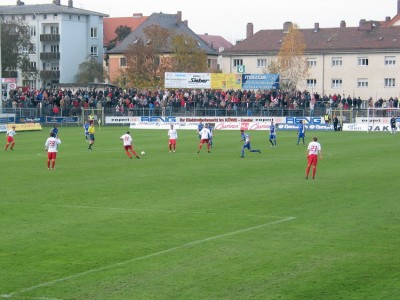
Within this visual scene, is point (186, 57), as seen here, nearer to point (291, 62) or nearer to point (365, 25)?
point (291, 62)

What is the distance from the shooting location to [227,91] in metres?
89.2

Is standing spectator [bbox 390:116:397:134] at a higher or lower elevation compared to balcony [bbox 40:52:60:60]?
lower

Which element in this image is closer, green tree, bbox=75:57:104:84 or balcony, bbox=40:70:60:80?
green tree, bbox=75:57:104:84

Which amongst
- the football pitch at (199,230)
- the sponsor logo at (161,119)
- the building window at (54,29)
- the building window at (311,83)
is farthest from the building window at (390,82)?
the football pitch at (199,230)

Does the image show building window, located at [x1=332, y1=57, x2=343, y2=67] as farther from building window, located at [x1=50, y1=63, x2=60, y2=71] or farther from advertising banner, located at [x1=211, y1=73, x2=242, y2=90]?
building window, located at [x1=50, y1=63, x2=60, y2=71]

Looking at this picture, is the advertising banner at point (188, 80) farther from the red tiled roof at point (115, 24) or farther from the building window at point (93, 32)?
the red tiled roof at point (115, 24)

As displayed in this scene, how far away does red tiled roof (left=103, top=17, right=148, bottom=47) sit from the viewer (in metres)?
166

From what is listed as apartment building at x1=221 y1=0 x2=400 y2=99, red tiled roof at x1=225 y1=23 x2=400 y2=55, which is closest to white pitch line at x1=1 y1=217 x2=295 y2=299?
apartment building at x1=221 y1=0 x2=400 y2=99

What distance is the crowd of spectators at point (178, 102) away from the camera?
81.4m

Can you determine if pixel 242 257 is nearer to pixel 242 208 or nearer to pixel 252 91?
pixel 242 208

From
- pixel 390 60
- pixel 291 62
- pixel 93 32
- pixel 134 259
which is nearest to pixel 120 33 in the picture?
pixel 93 32

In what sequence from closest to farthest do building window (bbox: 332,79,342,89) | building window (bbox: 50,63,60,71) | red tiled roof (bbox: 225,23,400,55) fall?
1. red tiled roof (bbox: 225,23,400,55)
2. building window (bbox: 332,79,342,89)
3. building window (bbox: 50,63,60,71)

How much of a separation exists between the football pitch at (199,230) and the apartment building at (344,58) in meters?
73.4

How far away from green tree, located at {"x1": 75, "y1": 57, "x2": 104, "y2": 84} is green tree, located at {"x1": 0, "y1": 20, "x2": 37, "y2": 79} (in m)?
7.14
